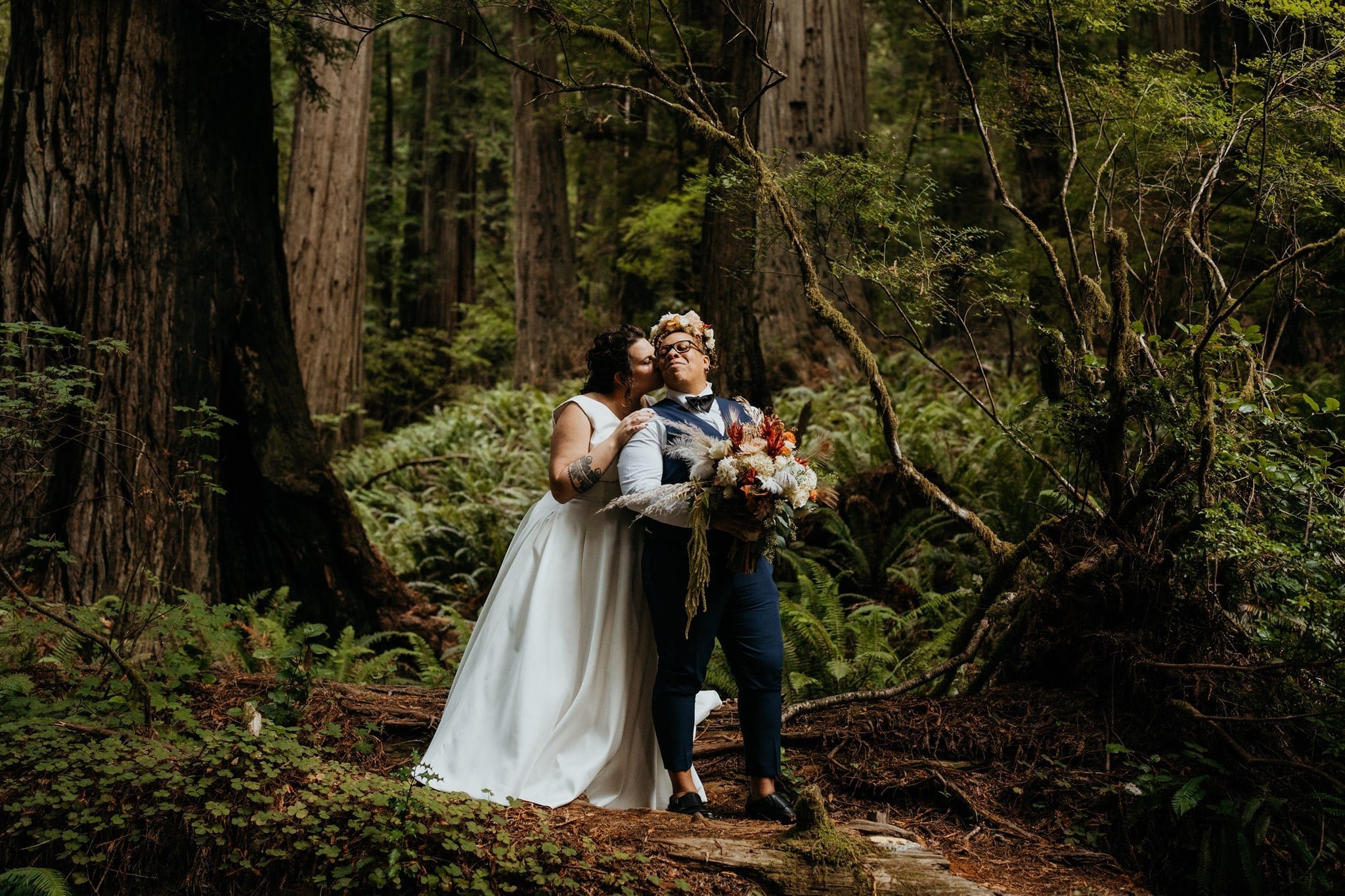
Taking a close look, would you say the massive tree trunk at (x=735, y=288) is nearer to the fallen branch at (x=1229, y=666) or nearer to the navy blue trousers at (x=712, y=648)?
the navy blue trousers at (x=712, y=648)

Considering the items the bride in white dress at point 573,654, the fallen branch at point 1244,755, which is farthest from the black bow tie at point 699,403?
the fallen branch at point 1244,755

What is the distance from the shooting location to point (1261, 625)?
402 centimetres

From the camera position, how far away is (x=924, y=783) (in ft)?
14.2

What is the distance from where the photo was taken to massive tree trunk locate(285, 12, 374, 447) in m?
12.8

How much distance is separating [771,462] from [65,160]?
5108 mm

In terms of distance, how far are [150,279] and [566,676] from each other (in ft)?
13.0

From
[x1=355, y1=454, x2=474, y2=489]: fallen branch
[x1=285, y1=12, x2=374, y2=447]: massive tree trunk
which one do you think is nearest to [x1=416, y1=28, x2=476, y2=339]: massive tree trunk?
[x1=285, y1=12, x2=374, y2=447]: massive tree trunk

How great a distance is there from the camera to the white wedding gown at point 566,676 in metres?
4.05

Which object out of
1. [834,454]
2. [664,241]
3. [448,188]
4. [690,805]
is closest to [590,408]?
[690,805]

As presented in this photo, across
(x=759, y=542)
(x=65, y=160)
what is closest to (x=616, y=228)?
(x=65, y=160)

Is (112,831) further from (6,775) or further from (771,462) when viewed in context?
(771,462)

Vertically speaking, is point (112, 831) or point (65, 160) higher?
point (65, 160)

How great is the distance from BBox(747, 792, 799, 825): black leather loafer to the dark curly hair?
6.42 feet

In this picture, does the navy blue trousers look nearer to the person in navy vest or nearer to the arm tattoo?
the person in navy vest
